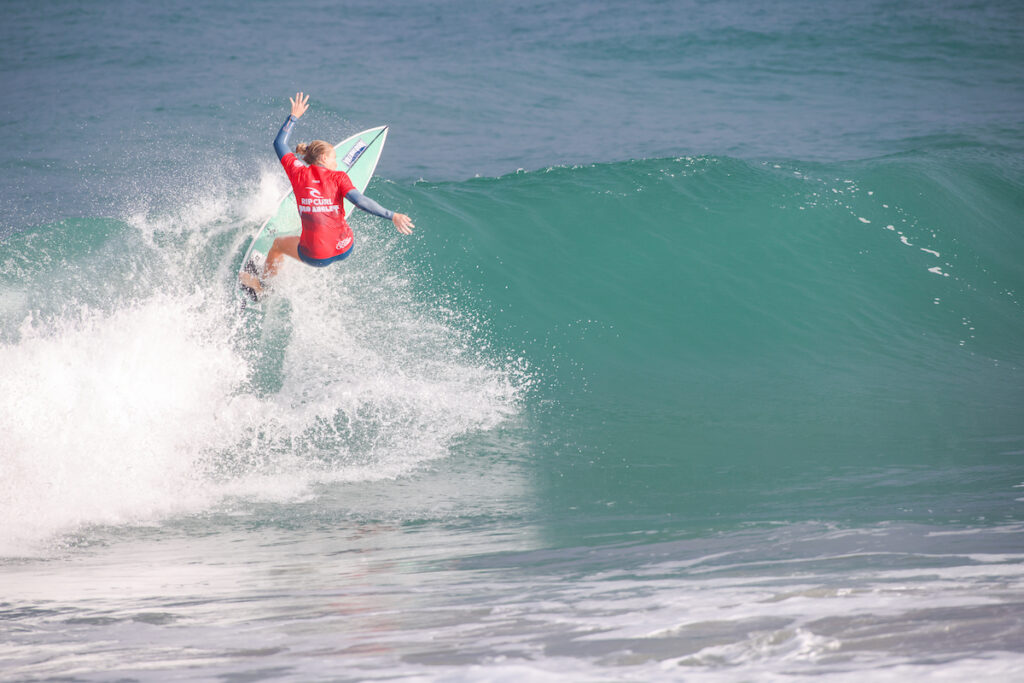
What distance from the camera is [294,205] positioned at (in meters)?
7.32

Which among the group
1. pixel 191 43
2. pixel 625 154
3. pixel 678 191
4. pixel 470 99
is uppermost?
pixel 191 43

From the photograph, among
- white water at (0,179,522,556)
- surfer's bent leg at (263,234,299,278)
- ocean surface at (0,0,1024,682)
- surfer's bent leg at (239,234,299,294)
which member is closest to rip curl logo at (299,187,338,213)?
surfer's bent leg at (263,234,299,278)

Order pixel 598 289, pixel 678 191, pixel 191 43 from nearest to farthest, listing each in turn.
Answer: pixel 598 289 → pixel 678 191 → pixel 191 43

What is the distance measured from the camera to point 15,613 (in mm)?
3125

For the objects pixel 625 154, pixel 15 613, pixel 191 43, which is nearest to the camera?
pixel 15 613

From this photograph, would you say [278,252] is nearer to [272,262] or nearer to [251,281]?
[272,262]

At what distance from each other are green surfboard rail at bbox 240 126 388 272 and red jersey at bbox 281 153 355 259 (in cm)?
54

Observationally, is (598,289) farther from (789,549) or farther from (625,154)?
(625,154)

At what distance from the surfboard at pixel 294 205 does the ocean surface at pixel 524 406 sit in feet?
1.13

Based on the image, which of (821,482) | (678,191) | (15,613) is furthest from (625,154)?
(15,613)

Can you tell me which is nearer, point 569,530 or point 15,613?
point 15,613

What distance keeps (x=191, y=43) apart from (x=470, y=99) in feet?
30.2

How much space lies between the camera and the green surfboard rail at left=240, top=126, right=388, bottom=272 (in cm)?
694

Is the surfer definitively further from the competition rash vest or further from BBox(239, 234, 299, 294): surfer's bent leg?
BBox(239, 234, 299, 294): surfer's bent leg
